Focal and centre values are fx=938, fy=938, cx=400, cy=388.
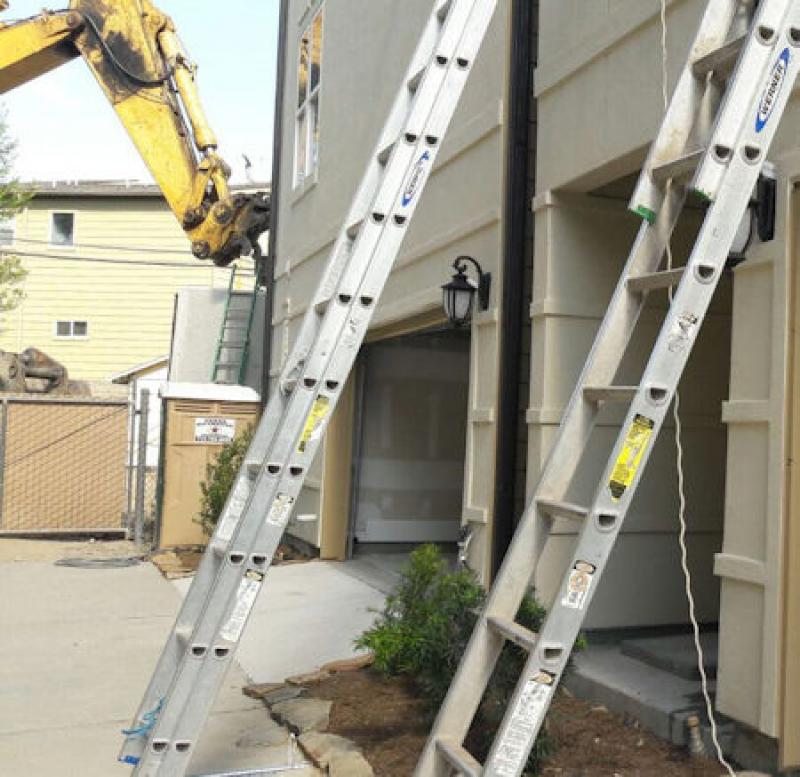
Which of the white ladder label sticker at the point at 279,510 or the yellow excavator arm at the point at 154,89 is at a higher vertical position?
the yellow excavator arm at the point at 154,89

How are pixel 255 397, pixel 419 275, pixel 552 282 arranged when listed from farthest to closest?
pixel 255 397 → pixel 419 275 → pixel 552 282

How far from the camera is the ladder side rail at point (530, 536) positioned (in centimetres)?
274

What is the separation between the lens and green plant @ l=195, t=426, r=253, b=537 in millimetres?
10484

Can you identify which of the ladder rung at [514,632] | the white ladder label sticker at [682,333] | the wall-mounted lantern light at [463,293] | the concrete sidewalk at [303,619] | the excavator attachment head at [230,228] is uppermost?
the excavator attachment head at [230,228]

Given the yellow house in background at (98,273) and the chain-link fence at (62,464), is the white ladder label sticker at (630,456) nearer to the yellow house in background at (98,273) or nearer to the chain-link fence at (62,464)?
the chain-link fence at (62,464)

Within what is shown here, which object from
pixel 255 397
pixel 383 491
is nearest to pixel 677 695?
pixel 383 491

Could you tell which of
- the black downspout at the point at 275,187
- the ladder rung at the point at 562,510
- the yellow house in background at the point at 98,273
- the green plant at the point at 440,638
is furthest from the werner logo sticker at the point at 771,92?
the yellow house in background at the point at 98,273

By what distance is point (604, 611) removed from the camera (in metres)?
5.48

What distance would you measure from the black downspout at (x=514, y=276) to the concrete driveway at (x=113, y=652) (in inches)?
57.1

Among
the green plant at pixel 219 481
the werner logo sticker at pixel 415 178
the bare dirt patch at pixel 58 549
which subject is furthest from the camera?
the bare dirt patch at pixel 58 549

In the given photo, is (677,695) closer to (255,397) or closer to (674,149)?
(674,149)

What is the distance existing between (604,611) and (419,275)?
315 cm

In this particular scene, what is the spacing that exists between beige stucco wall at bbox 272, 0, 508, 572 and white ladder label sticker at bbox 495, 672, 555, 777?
3281 millimetres

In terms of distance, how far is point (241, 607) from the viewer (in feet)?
11.2
